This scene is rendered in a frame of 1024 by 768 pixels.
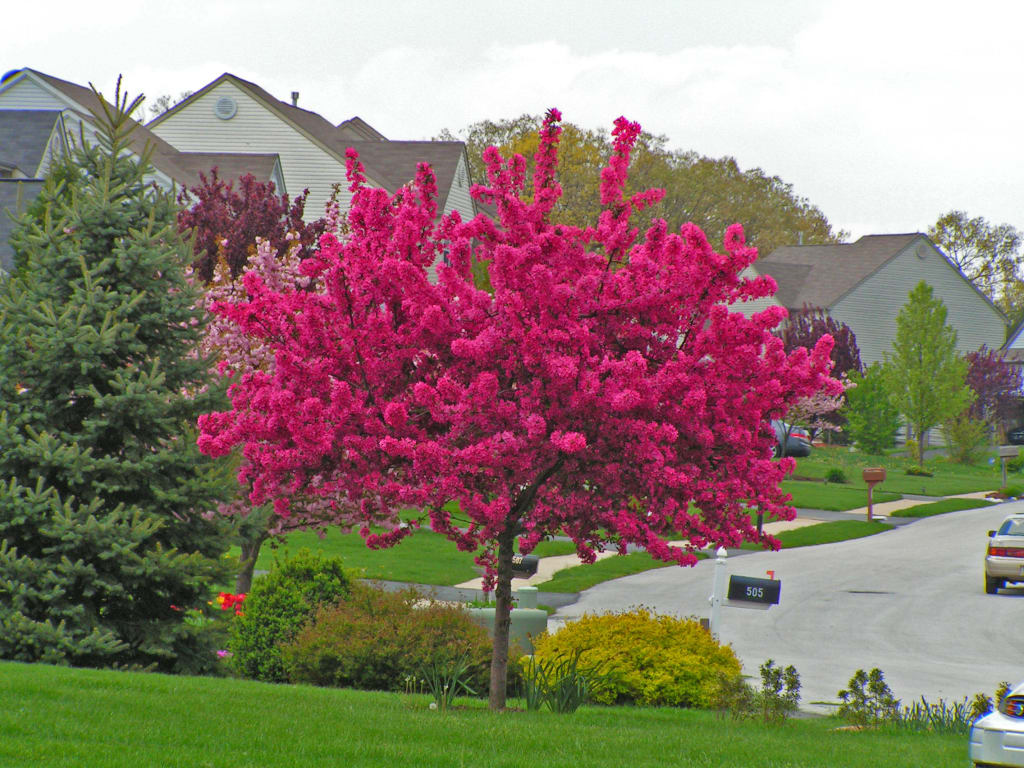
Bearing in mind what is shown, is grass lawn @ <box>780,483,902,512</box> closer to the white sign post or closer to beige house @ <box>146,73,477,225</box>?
beige house @ <box>146,73,477,225</box>

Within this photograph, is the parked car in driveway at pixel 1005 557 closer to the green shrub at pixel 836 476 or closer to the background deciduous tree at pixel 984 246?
the green shrub at pixel 836 476

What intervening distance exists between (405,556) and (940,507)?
19.7 m

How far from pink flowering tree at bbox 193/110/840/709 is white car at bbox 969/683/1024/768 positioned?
3.03 meters

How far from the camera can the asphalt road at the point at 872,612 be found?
17797 mm

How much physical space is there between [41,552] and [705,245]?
23.8 feet

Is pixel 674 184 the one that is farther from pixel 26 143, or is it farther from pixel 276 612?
pixel 276 612

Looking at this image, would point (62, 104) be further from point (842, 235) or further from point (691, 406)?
point (842, 235)

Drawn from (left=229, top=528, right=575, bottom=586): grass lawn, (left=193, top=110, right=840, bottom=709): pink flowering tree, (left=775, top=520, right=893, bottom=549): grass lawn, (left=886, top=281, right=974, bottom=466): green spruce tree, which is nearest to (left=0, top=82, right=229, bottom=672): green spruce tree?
(left=193, top=110, right=840, bottom=709): pink flowering tree

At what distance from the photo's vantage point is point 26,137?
34969 millimetres

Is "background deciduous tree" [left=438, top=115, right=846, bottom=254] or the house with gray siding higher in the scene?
"background deciduous tree" [left=438, top=115, right=846, bottom=254]

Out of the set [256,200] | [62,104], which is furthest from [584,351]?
[62,104]

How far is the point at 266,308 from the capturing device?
1070 centimetres

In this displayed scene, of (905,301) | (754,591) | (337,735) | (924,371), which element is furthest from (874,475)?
(905,301)

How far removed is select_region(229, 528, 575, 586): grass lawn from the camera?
26203 mm
